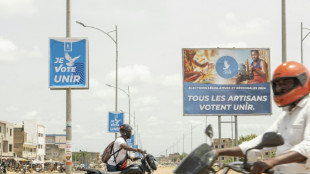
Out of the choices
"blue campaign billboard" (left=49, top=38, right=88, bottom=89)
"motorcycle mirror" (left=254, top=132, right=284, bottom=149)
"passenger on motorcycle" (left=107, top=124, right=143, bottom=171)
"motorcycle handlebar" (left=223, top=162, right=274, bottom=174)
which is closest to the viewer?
"motorcycle mirror" (left=254, top=132, right=284, bottom=149)

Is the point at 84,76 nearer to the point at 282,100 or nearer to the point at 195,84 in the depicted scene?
the point at 195,84

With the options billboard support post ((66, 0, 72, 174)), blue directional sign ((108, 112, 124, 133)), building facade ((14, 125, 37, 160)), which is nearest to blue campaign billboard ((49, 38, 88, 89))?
billboard support post ((66, 0, 72, 174))

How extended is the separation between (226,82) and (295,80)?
2212cm

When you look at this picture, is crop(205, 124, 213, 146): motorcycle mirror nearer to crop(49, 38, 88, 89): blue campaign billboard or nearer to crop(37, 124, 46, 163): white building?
crop(49, 38, 88, 89): blue campaign billboard

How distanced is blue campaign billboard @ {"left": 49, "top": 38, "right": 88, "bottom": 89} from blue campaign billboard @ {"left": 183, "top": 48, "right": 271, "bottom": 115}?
6.49 m

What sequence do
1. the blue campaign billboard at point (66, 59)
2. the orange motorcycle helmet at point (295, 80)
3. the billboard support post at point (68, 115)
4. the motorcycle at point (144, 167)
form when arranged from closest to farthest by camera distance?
the orange motorcycle helmet at point (295, 80) < the motorcycle at point (144, 167) < the billboard support post at point (68, 115) < the blue campaign billboard at point (66, 59)

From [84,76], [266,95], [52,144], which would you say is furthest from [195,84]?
[52,144]

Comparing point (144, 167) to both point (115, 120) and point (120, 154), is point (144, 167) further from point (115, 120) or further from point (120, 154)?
point (115, 120)

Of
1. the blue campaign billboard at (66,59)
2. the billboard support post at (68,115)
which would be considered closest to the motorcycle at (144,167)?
the billboard support post at (68,115)

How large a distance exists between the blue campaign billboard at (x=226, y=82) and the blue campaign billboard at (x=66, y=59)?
6.49 metres

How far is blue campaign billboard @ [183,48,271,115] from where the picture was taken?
25750 mm

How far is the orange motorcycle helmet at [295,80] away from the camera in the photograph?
3951 mm

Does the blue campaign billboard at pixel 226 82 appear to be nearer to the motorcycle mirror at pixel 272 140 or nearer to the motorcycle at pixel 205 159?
the motorcycle at pixel 205 159

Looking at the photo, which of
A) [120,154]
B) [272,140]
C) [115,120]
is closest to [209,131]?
[272,140]
